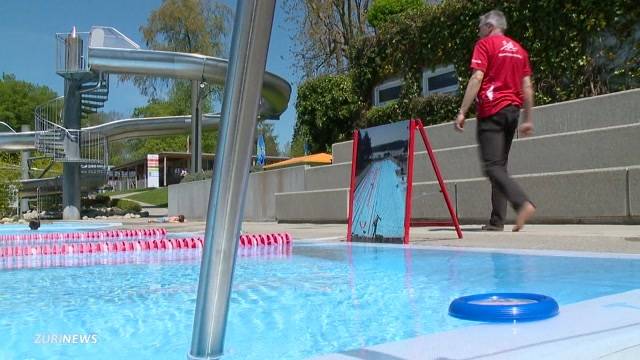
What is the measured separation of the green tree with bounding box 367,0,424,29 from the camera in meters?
19.0

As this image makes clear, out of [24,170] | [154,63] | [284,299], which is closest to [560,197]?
[284,299]

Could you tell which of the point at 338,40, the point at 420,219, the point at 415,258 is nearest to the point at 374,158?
the point at 415,258

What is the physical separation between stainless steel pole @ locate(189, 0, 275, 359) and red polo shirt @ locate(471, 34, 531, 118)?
10.4 feet

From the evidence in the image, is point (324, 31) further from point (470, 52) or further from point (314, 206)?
point (314, 206)

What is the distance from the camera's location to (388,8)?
19094 mm

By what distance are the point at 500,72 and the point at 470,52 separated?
9.35 m

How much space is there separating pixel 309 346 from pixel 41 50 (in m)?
2.16

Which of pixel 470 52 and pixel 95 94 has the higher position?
pixel 95 94

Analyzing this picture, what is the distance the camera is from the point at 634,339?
5.56 ft

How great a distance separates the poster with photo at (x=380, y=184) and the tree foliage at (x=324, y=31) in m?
17.2

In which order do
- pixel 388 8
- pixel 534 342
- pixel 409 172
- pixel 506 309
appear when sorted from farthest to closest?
1. pixel 388 8
2. pixel 409 172
3. pixel 506 309
4. pixel 534 342

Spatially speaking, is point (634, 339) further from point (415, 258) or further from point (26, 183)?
point (26, 183)

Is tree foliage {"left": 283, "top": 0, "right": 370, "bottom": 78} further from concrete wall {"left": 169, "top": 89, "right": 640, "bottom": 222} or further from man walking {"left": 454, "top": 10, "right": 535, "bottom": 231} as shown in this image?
man walking {"left": 454, "top": 10, "right": 535, "bottom": 231}

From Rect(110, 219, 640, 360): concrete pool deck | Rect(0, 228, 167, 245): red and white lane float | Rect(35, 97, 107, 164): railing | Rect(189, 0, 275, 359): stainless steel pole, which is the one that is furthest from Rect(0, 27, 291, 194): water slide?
Rect(189, 0, 275, 359): stainless steel pole
